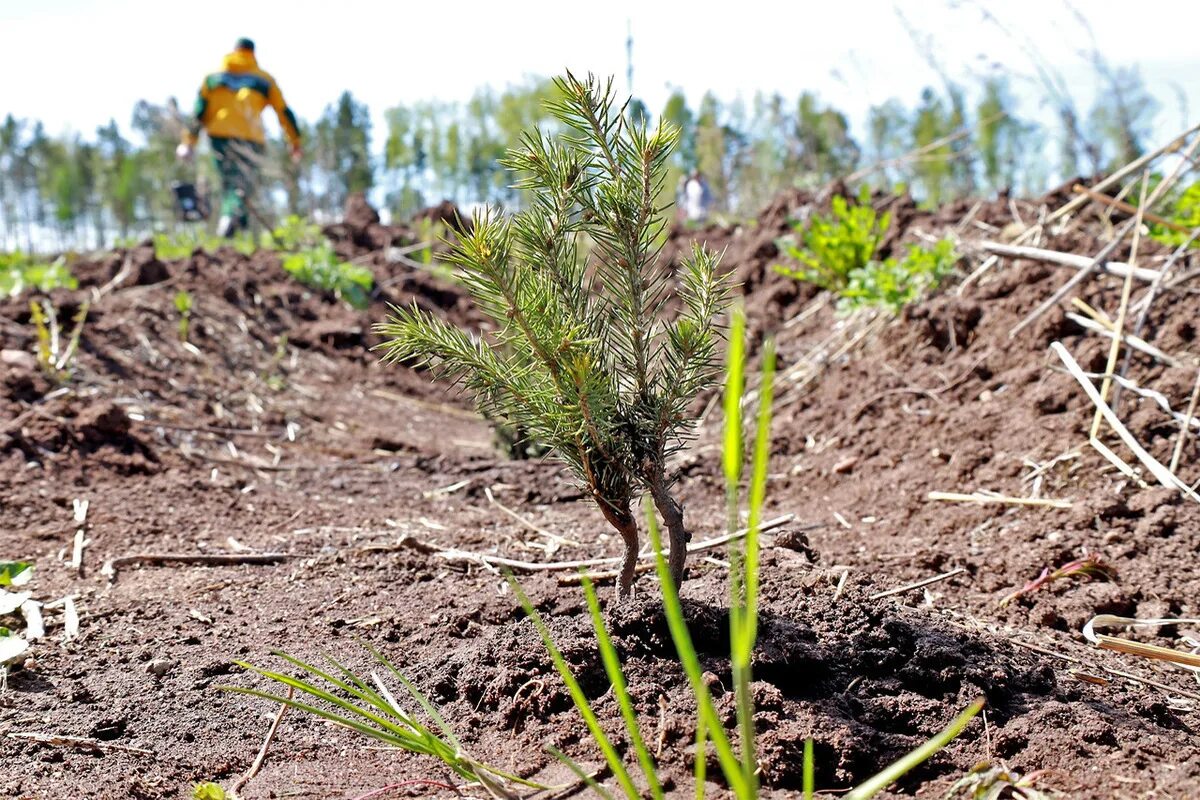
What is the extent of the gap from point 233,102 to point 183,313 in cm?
506

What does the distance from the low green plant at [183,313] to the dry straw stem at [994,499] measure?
4.38 meters

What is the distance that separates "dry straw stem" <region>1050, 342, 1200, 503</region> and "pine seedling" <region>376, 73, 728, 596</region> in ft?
5.55

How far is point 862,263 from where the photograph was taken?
5.60 metres

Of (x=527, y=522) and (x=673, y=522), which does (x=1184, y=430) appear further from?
(x=527, y=522)

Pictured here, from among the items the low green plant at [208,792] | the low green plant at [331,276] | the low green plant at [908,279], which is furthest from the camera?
the low green plant at [331,276]

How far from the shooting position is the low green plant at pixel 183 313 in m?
5.52

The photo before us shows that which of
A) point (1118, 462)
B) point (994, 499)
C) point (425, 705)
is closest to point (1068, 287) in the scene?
point (1118, 462)

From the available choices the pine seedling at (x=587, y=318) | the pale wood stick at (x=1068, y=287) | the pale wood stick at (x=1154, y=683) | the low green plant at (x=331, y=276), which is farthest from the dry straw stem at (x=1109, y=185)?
the low green plant at (x=331, y=276)

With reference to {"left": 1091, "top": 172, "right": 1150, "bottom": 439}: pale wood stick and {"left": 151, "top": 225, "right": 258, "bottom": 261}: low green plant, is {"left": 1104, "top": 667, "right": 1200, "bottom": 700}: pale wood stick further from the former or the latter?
{"left": 151, "top": 225, "right": 258, "bottom": 261}: low green plant

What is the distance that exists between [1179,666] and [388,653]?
1.72 m

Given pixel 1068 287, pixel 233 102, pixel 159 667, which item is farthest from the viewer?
Result: pixel 233 102

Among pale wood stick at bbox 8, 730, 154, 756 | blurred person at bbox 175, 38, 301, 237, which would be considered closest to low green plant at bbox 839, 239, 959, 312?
pale wood stick at bbox 8, 730, 154, 756

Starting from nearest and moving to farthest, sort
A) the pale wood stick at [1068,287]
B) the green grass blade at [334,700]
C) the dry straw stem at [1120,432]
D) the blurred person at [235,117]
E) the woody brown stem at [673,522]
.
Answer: the green grass blade at [334,700] → the woody brown stem at [673,522] → the dry straw stem at [1120,432] → the pale wood stick at [1068,287] → the blurred person at [235,117]

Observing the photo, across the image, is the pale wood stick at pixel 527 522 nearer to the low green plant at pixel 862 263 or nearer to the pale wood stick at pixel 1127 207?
the pale wood stick at pixel 1127 207
